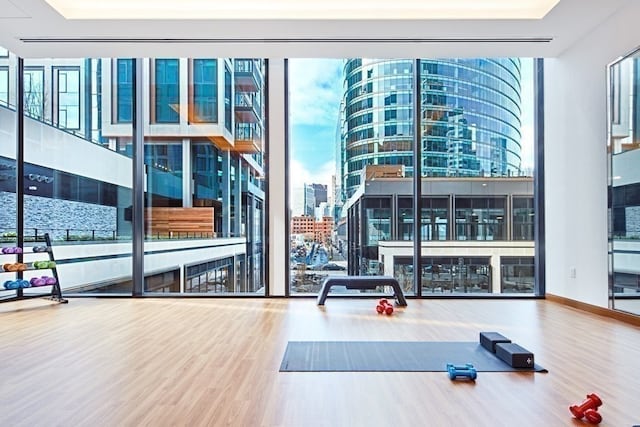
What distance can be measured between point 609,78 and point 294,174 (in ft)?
12.8

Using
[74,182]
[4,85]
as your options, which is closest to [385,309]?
[74,182]

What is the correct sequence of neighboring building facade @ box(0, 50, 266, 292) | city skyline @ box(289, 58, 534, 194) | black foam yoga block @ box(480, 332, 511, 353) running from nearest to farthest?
black foam yoga block @ box(480, 332, 511, 353), neighboring building facade @ box(0, 50, 266, 292), city skyline @ box(289, 58, 534, 194)

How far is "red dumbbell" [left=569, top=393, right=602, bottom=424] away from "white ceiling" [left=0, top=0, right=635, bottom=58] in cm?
386

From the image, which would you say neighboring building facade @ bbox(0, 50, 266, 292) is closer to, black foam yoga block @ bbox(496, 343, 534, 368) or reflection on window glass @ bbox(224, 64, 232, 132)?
reflection on window glass @ bbox(224, 64, 232, 132)

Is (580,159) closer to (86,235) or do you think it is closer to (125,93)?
(125,93)

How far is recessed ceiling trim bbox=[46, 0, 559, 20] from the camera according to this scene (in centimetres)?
493

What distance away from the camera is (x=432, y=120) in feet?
21.2

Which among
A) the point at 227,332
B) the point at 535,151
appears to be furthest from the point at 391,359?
the point at 535,151

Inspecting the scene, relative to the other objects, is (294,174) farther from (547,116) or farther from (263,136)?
(547,116)

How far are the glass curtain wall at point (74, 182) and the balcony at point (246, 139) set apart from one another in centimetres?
151

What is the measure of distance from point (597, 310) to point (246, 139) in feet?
15.9

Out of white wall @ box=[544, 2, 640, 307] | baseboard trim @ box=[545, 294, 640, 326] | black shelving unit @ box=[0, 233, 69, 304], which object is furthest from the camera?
black shelving unit @ box=[0, 233, 69, 304]

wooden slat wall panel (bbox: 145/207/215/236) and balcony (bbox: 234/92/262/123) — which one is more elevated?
balcony (bbox: 234/92/262/123)

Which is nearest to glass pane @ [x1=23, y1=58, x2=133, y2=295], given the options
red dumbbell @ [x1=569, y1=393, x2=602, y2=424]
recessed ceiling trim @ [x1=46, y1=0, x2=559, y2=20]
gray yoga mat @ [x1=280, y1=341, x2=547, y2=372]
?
recessed ceiling trim @ [x1=46, y1=0, x2=559, y2=20]
